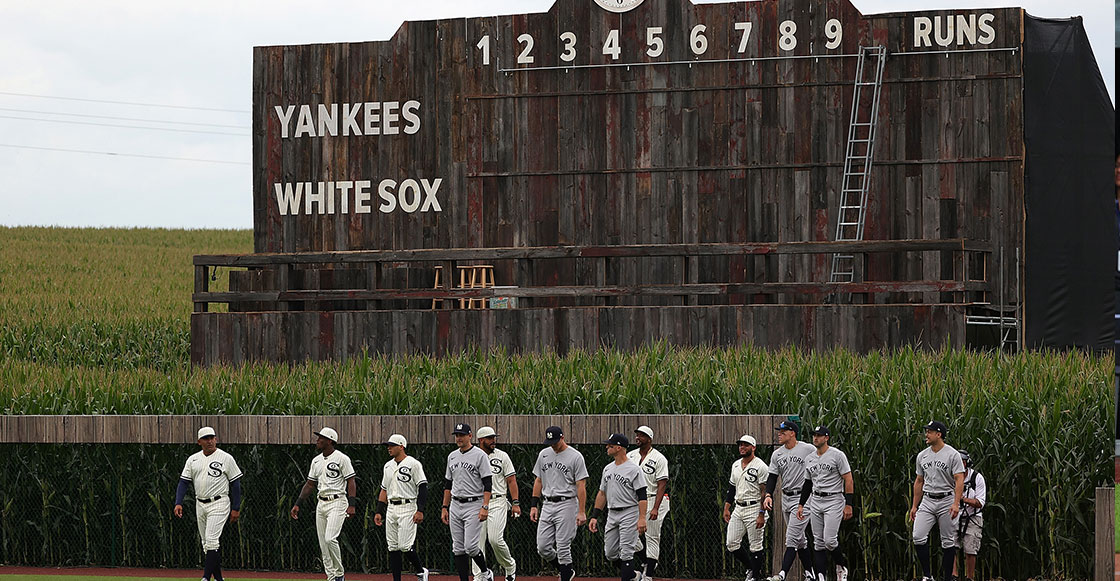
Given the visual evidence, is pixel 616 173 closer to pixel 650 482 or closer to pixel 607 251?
pixel 607 251

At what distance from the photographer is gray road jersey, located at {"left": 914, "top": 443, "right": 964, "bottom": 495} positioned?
643 inches

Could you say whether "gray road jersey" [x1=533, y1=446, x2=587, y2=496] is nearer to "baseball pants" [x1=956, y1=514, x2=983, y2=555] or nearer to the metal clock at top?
"baseball pants" [x1=956, y1=514, x2=983, y2=555]

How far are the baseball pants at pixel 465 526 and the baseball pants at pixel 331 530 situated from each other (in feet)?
4.32

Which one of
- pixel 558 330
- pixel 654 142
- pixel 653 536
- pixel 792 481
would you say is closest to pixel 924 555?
pixel 792 481

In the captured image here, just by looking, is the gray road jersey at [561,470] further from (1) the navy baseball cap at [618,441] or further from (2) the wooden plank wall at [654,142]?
(2) the wooden plank wall at [654,142]

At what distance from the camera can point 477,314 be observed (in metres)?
25.2

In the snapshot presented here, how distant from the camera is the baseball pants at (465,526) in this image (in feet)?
54.6

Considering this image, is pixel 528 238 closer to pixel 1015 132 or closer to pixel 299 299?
pixel 299 299

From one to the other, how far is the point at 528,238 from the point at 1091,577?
13655 millimetres

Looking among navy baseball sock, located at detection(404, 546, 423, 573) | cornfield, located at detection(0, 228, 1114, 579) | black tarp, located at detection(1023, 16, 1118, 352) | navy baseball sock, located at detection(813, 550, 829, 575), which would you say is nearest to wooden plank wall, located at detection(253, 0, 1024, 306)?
black tarp, located at detection(1023, 16, 1118, 352)

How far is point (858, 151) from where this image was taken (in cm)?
2691

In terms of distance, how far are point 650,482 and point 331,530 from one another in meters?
3.70

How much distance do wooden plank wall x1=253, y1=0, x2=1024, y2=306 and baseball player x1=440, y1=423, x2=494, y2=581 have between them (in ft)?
34.6

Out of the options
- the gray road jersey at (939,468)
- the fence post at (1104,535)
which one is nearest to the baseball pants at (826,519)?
the gray road jersey at (939,468)
